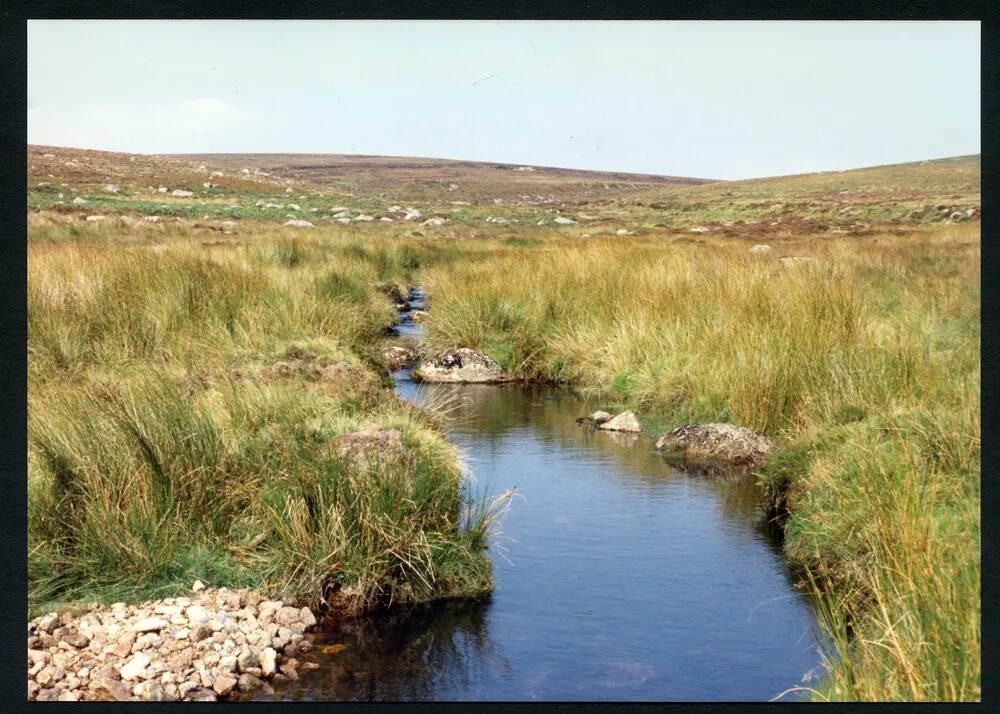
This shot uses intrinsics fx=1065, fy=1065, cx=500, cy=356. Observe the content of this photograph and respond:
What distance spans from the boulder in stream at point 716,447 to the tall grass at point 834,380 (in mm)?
379

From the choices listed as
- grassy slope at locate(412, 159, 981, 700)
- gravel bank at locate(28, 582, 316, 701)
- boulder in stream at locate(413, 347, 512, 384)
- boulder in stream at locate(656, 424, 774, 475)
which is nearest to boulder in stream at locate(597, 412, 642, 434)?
grassy slope at locate(412, 159, 981, 700)

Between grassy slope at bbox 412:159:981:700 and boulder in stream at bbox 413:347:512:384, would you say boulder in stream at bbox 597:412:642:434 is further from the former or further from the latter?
boulder in stream at bbox 413:347:512:384

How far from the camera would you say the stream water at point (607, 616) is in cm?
501

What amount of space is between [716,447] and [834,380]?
111 cm

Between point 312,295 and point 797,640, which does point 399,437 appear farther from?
point 312,295

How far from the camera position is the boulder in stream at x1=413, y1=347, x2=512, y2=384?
40.7 feet

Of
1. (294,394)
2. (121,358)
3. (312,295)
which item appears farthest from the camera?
(312,295)

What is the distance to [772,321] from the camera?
10.2 meters

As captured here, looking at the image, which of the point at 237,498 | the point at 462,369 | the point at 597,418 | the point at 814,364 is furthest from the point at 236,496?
the point at 462,369

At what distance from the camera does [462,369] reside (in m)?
12.6

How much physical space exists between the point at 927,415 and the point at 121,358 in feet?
22.0

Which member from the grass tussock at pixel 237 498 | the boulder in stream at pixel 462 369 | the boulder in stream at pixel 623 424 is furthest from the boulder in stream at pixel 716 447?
the boulder in stream at pixel 462 369

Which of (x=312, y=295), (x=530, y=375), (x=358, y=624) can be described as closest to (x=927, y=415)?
(x=358, y=624)

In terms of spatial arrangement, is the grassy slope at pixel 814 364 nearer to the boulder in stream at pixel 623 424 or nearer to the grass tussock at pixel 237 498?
the grass tussock at pixel 237 498
